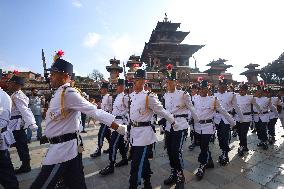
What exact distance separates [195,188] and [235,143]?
4.97 meters

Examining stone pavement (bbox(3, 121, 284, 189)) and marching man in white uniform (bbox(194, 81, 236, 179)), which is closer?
stone pavement (bbox(3, 121, 284, 189))

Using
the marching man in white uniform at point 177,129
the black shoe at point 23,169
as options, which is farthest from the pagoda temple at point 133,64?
the black shoe at point 23,169

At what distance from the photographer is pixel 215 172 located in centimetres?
581

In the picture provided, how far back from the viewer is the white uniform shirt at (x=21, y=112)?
5.19 metres

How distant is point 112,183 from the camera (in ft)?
17.0

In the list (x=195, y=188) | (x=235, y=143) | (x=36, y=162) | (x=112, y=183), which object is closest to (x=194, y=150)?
(x=235, y=143)

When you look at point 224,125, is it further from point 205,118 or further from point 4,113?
point 4,113

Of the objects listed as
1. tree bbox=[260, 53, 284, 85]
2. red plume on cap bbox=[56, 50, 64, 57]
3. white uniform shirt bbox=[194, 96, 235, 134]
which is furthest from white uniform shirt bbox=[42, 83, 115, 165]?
tree bbox=[260, 53, 284, 85]

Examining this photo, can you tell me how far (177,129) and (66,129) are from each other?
8.33ft

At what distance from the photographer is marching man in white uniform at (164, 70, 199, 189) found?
16.1 ft

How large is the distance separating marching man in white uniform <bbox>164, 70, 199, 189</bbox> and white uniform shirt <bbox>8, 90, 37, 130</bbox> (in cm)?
294

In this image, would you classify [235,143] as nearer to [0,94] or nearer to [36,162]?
[36,162]

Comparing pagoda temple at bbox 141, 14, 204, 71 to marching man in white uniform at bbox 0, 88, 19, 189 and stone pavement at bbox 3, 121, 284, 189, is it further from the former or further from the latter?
marching man in white uniform at bbox 0, 88, 19, 189

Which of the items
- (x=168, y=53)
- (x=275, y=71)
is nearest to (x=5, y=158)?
(x=168, y=53)
